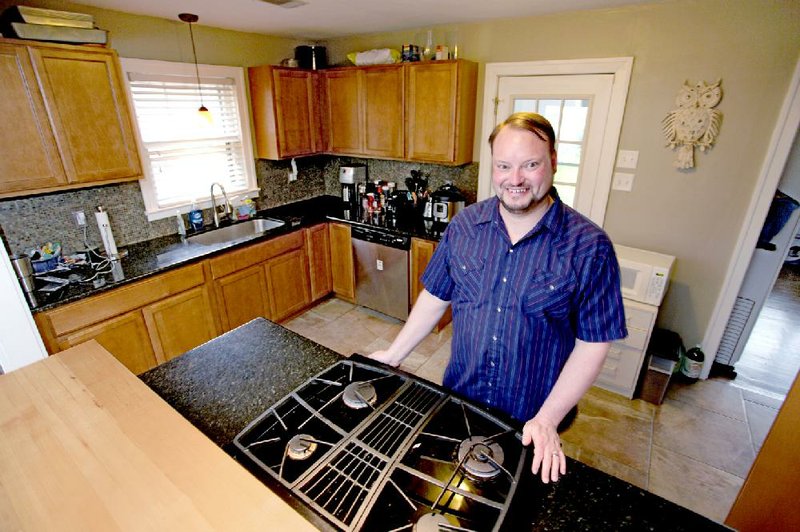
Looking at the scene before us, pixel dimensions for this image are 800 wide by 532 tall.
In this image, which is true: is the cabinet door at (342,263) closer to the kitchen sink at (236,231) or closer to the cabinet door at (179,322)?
the kitchen sink at (236,231)

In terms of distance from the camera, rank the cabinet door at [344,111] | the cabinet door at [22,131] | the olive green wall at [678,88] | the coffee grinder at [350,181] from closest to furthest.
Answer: the cabinet door at [22,131]
the olive green wall at [678,88]
the cabinet door at [344,111]
the coffee grinder at [350,181]

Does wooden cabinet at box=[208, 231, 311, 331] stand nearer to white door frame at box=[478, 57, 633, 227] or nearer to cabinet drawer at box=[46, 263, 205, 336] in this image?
cabinet drawer at box=[46, 263, 205, 336]

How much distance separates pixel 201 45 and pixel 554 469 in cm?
366

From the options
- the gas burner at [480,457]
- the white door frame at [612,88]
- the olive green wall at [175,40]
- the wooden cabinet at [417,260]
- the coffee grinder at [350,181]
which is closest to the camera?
the gas burner at [480,457]

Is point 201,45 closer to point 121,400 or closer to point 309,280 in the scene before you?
point 309,280

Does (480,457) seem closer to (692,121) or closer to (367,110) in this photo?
(692,121)

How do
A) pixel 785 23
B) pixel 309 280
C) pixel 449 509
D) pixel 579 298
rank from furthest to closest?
pixel 309 280
pixel 785 23
pixel 579 298
pixel 449 509

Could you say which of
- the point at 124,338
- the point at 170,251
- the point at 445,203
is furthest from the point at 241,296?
the point at 445,203

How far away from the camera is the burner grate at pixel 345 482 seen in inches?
29.1

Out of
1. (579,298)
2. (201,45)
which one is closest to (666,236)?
(579,298)

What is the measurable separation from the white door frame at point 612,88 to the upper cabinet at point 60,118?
248 centimetres

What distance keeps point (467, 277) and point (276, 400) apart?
0.72 meters

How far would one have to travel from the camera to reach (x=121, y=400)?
3.23 ft

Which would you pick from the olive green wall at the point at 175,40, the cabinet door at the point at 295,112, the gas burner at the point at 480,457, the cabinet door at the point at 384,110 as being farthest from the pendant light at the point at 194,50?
the gas burner at the point at 480,457
